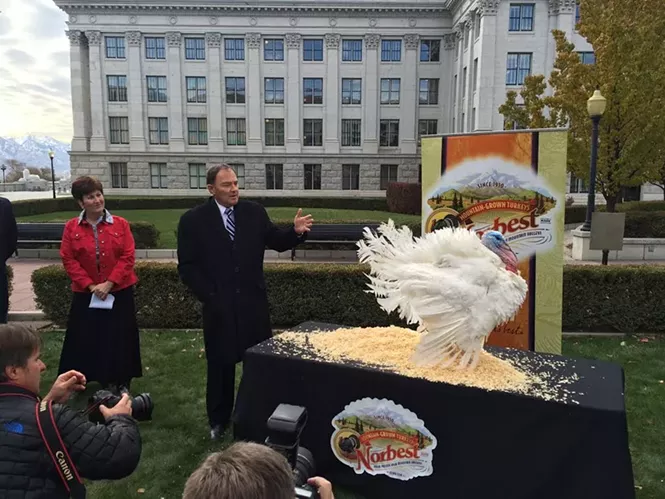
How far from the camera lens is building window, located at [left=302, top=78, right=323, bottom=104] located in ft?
143

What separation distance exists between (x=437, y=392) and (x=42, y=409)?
6.77 ft

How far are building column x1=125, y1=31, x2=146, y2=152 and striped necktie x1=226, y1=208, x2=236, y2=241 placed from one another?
42435 millimetres

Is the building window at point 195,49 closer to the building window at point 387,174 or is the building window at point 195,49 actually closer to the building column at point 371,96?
the building column at point 371,96

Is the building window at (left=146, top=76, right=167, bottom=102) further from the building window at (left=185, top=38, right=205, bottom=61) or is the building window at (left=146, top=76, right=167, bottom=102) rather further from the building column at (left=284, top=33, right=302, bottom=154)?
the building column at (left=284, top=33, right=302, bottom=154)

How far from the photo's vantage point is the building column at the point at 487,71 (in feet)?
110

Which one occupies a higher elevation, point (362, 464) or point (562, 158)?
point (562, 158)

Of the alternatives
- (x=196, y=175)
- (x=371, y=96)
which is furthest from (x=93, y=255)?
(x=371, y=96)

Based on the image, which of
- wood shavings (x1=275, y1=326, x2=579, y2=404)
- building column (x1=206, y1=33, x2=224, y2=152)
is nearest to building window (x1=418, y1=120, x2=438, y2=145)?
building column (x1=206, y1=33, x2=224, y2=152)

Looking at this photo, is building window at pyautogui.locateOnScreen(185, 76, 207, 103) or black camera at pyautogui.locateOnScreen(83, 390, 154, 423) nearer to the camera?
black camera at pyautogui.locateOnScreen(83, 390, 154, 423)

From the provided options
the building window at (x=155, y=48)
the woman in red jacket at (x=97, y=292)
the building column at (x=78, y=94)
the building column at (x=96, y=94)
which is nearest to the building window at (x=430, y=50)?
the building window at (x=155, y=48)

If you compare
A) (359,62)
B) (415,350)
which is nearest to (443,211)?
(415,350)

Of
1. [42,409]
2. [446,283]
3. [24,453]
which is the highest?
[446,283]

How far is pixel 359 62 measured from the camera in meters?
43.2

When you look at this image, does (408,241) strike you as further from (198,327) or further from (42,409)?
(198,327)
